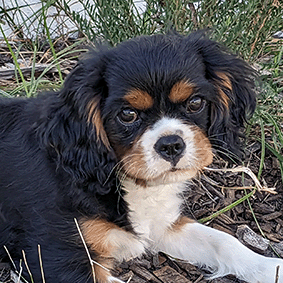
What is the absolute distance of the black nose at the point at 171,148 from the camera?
8.02 feet

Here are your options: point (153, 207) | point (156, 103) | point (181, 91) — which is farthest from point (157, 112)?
point (153, 207)

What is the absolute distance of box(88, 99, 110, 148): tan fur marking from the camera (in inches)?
103

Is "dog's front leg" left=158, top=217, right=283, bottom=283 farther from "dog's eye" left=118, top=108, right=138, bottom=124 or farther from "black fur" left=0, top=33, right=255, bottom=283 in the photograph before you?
"dog's eye" left=118, top=108, right=138, bottom=124

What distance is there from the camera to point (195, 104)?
261 cm

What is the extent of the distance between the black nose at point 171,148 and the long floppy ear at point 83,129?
29 cm

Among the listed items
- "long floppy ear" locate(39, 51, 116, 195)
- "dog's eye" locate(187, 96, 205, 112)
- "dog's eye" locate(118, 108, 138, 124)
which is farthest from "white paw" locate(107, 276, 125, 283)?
"dog's eye" locate(187, 96, 205, 112)

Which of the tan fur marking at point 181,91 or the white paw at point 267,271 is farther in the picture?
the white paw at point 267,271

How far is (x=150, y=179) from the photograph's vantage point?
2570 mm

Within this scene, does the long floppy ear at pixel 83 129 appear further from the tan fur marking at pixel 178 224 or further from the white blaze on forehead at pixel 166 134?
the tan fur marking at pixel 178 224

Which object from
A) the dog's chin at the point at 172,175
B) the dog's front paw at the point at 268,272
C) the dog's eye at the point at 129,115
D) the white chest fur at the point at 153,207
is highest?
the dog's eye at the point at 129,115

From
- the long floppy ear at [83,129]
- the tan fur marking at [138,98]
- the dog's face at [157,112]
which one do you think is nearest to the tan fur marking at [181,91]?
the dog's face at [157,112]

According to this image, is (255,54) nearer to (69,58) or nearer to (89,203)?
(69,58)

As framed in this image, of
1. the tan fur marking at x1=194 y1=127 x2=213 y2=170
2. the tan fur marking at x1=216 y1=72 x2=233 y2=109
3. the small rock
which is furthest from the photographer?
the small rock

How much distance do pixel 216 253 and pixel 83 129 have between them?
1.10 meters
